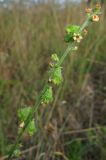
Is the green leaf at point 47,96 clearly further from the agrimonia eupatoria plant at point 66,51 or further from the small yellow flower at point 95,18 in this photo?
the small yellow flower at point 95,18

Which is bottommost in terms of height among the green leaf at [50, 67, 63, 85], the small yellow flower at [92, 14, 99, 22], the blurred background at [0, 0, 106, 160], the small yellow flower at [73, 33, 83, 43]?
the blurred background at [0, 0, 106, 160]

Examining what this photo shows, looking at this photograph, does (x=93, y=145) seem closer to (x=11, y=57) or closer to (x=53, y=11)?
(x=11, y=57)

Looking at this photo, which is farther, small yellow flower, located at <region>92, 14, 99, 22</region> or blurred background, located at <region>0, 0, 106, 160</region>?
blurred background, located at <region>0, 0, 106, 160</region>

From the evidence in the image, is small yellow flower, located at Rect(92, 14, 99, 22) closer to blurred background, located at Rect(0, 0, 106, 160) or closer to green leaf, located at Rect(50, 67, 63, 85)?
green leaf, located at Rect(50, 67, 63, 85)

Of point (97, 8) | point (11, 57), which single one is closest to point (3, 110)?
point (11, 57)

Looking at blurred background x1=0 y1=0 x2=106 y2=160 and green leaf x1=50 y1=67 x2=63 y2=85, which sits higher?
green leaf x1=50 y1=67 x2=63 y2=85

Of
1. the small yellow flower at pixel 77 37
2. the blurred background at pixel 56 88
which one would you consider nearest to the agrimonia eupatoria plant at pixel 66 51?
the small yellow flower at pixel 77 37

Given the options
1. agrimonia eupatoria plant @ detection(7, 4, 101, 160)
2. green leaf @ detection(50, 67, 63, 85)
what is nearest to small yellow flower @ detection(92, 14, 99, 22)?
agrimonia eupatoria plant @ detection(7, 4, 101, 160)

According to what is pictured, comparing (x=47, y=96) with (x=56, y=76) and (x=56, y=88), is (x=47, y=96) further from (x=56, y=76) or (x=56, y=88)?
(x=56, y=88)

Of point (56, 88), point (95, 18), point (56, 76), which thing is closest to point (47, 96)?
point (56, 76)
